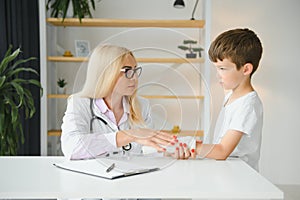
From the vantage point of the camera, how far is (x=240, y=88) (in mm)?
1547

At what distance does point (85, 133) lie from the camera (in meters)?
1.51

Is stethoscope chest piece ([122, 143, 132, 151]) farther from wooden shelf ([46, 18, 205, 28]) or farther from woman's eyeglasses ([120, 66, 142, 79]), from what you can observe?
wooden shelf ([46, 18, 205, 28])

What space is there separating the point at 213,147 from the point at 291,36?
9.24ft

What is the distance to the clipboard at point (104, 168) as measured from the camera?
4.12ft

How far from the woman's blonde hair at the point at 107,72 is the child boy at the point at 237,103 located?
→ 246 millimetres

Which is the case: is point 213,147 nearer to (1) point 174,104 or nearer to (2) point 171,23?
(1) point 174,104

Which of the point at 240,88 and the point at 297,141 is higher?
the point at 240,88

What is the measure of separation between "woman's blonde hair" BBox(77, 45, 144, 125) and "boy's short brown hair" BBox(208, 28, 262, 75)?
34 cm

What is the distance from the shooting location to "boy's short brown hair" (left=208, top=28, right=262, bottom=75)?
1.49 m

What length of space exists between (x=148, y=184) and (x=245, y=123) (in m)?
0.51

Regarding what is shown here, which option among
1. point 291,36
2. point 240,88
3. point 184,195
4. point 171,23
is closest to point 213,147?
point 240,88

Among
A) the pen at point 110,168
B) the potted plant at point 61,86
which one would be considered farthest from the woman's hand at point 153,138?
the potted plant at point 61,86

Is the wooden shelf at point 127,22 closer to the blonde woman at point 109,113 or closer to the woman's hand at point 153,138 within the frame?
the blonde woman at point 109,113

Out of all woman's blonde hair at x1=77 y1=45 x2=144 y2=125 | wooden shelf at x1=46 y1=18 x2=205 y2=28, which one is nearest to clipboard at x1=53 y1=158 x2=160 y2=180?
woman's blonde hair at x1=77 y1=45 x2=144 y2=125
